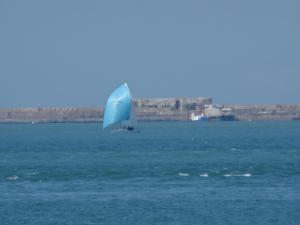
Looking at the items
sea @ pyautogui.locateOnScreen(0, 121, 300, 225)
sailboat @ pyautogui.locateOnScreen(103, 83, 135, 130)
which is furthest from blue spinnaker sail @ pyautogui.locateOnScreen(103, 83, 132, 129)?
sea @ pyautogui.locateOnScreen(0, 121, 300, 225)

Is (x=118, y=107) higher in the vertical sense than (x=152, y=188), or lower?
higher

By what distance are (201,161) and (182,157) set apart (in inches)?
222

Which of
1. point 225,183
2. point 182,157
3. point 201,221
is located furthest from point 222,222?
point 182,157

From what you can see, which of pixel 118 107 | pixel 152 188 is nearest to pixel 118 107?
pixel 118 107

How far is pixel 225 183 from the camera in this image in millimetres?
55062

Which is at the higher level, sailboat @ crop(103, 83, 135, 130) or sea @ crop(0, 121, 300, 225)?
sailboat @ crop(103, 83, 135, 130)

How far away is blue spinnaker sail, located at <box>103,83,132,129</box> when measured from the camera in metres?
116

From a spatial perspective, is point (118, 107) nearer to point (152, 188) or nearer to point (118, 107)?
point (118, 107)

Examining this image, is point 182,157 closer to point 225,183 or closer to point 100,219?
point 225,183

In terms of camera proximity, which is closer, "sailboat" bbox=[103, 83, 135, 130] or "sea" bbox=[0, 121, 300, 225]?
"sea" bbox=[0, 121, 300, 225]

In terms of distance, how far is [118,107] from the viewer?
116 meters

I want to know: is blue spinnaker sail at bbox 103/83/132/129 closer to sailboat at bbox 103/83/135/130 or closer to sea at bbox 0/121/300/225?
sailboat at bbox 103/83/135/130

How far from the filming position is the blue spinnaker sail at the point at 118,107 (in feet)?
380

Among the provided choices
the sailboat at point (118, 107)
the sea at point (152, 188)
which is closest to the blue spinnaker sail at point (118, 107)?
the sailboat at point (118, 107)
